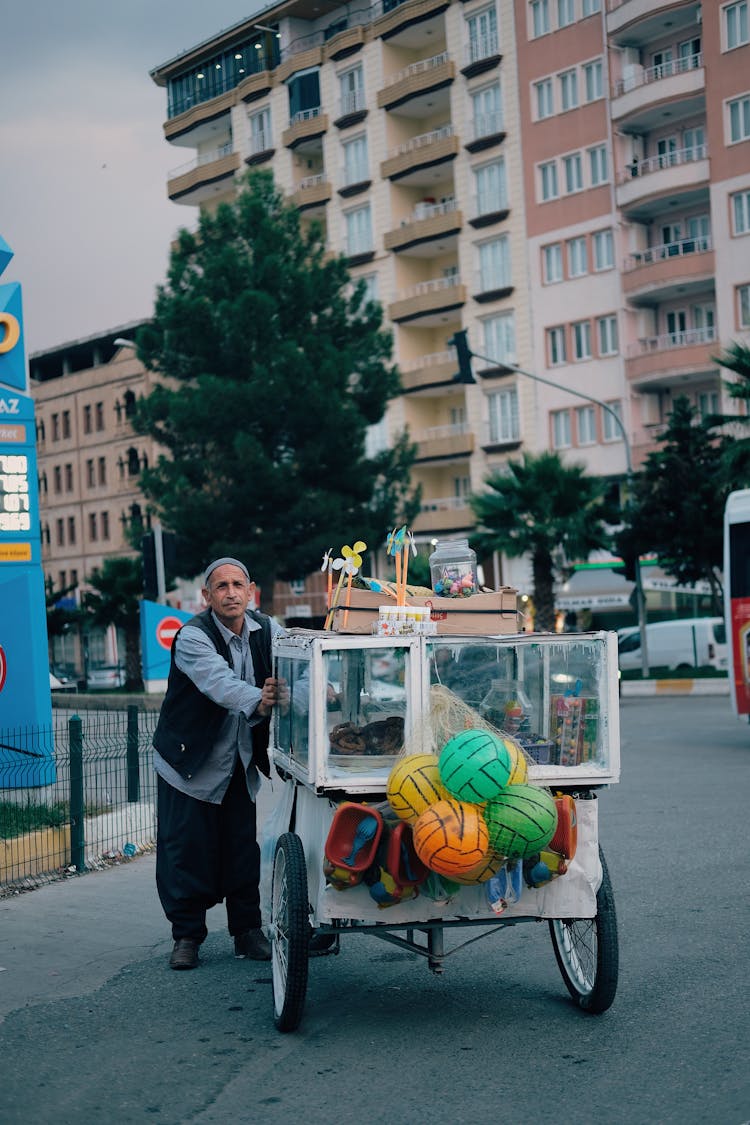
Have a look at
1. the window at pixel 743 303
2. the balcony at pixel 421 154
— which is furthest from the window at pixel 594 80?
the window at pixel 743 303

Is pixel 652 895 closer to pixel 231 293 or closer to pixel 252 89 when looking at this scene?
pixel 231 293

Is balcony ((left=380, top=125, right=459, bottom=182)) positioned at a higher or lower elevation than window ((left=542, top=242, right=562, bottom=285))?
higher

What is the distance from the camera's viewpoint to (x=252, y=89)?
62688mm

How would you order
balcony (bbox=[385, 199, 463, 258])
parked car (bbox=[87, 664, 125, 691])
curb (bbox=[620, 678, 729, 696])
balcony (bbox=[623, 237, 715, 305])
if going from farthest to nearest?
parked car (bbox=[87, 664, 125, 691]) < balcony (bbox=[385, 199, 463, 258]) < balcony (bbox=[623, 237, 715, 305]) < curb (bbox=[620, 678, 729, 696])

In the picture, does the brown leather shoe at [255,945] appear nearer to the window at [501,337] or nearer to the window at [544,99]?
the window at [501,337]

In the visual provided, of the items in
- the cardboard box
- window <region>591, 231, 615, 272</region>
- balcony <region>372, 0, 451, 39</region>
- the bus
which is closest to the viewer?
the cardboard box

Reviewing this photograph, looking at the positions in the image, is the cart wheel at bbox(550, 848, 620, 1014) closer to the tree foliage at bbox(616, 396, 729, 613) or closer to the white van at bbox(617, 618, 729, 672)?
the tree foliage at bbox(616, 396, 729, 613)

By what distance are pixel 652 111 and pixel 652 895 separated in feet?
138

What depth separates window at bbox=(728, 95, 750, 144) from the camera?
148 ft

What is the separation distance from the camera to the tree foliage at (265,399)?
42.7m

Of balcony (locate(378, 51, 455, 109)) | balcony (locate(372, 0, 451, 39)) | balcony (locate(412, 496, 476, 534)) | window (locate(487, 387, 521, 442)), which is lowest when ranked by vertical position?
balcony (locate(412, 496, 476, 534))

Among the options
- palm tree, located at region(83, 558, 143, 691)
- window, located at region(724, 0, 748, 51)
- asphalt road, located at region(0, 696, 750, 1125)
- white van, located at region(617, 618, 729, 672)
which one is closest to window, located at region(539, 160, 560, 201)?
Result: window, located at region(724, 0, 748, 51)

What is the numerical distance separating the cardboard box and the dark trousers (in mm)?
1257

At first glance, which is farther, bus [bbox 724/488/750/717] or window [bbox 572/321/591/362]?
window [bbox 572/321/591/362]
